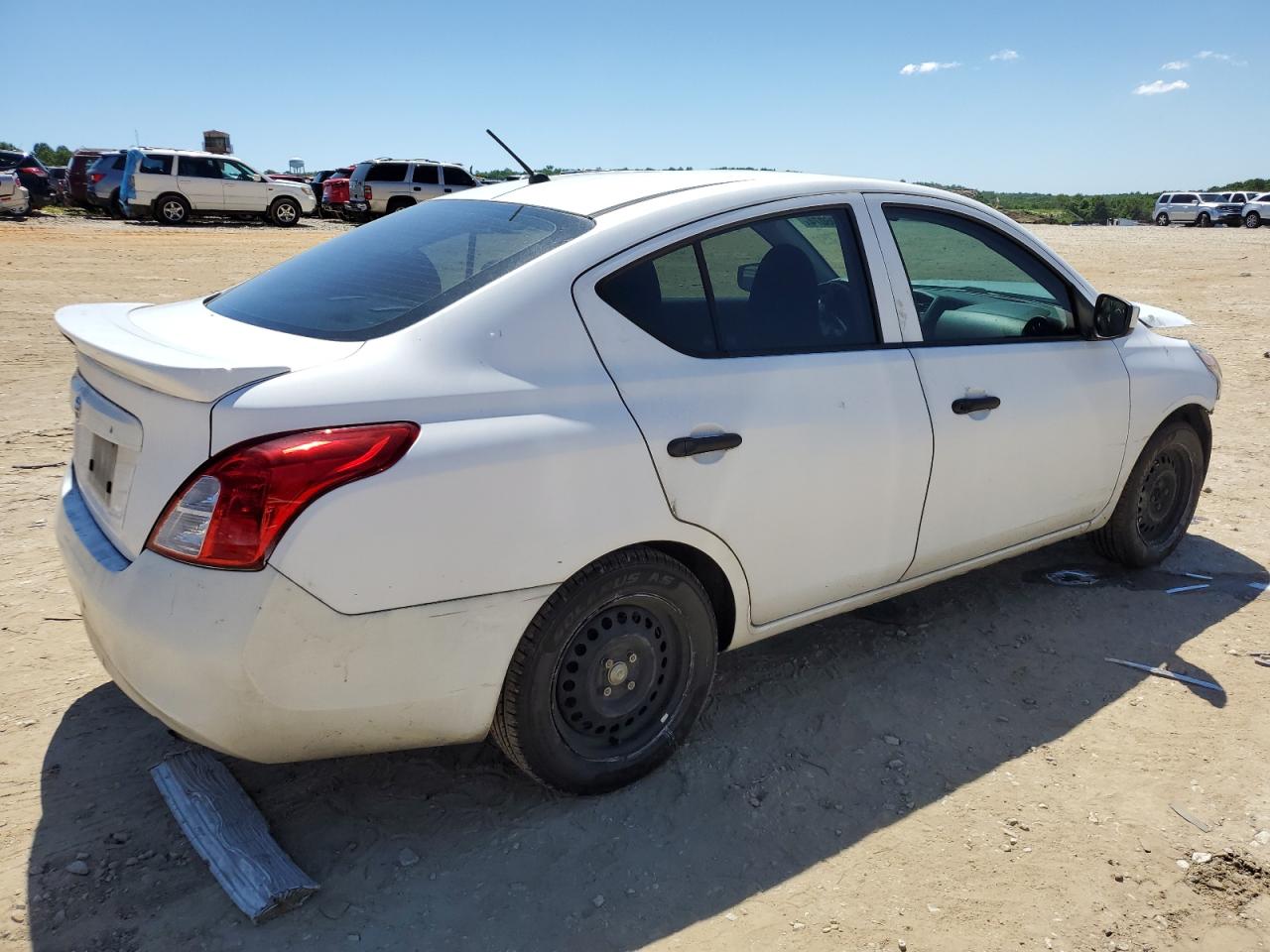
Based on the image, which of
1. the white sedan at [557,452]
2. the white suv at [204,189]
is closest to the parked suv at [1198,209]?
the white suv at [204,189]

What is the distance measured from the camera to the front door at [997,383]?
3449 millimetres

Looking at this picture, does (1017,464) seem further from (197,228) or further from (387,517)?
(197,228)

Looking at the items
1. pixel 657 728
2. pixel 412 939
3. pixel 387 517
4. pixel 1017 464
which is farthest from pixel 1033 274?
pixel 412 939

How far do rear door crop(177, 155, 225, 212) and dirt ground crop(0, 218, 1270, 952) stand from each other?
24447 mm

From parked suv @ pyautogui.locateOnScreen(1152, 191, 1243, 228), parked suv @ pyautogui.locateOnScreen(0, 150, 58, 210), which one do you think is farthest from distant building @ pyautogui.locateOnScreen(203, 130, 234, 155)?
parked suv @ pyautogui.locateOnScreen(1152, 191, 1243, 228)

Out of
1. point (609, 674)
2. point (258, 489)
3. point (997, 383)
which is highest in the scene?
point (997, 383)

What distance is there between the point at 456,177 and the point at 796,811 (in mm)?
29165

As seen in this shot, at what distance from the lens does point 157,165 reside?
25.4 metres

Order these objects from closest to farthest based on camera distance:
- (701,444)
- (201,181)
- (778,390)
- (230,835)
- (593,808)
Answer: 1. (230,835)
2. (701,444)
3. (593,808)
4. (778,390)
5. (201,181)

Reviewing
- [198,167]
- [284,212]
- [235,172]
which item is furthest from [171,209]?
[284,212]

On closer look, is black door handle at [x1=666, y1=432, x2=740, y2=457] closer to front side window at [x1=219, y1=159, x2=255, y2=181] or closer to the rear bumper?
the rear bumper

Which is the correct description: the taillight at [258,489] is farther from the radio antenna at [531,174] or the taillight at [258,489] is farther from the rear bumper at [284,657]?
the radio antenna at [531,174]

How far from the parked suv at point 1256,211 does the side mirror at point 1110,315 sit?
→ 49.1 meters

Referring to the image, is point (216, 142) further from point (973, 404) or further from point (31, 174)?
point (973, 404)
